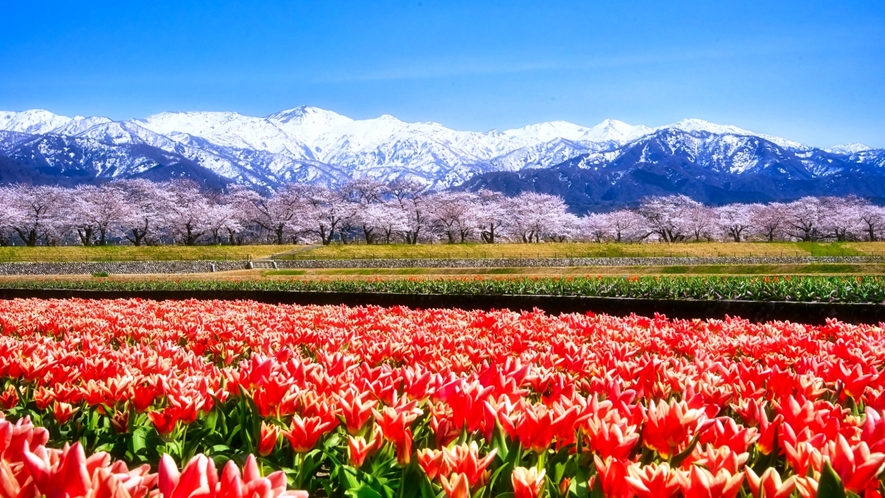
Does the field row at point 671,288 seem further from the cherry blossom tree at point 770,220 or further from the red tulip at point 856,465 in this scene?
the cherry blossom tree at point 770,220

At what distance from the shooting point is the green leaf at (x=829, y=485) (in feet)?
5.19

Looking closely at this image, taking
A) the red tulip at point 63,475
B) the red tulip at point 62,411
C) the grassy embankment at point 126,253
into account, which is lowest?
the grassy embankment at point 126,253

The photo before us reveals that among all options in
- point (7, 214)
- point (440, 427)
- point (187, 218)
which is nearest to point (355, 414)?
point (440, 427)

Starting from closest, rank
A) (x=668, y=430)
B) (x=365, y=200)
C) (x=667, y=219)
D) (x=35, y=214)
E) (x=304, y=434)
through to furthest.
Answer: (x=668, y=430), (x=304, y=434), (x=35, y=214), (x=365, y=200), (x=667, y=219)

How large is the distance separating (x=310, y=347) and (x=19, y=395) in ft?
7.21

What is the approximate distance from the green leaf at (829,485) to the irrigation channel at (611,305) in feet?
26.1

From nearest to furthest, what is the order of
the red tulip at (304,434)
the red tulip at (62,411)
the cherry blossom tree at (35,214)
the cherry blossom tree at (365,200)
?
the red tulip at (304,434), the red tulip at (62,411), the cherry blossom tree at (35,214), the cherry blossom tree at (365,200)

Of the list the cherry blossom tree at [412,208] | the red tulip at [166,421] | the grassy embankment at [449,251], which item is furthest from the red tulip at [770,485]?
the cherry blossom tree at [412,208]

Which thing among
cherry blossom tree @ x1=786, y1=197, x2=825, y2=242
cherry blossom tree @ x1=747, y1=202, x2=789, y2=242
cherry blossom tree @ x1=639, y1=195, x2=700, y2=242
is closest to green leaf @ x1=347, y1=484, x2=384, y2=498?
cherry blossom tree @ x1=639, y1=195, x2=700, y2=242

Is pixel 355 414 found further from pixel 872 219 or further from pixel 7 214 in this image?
pixel 872 219

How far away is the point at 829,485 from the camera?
1.60m

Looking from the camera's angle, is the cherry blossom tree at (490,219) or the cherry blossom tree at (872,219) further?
the cherry blossom tree at (872,219)

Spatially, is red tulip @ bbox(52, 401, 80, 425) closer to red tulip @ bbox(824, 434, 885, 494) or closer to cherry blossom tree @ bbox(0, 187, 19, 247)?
red tulip @ bbox(824, 434, 885, 494)

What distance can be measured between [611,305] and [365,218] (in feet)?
200
